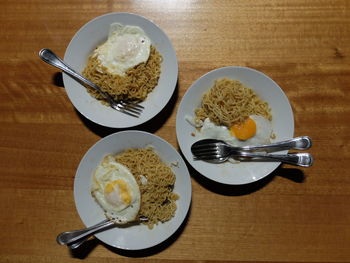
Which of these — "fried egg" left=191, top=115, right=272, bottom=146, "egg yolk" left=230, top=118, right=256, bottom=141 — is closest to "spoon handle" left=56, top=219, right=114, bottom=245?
"fried egg" left=191, top=115, right=272, bottom=146

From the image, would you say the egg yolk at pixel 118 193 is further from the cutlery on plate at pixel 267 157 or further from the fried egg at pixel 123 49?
the fried egg at pixel 123 49

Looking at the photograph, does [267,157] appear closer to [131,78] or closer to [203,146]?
[203,146]

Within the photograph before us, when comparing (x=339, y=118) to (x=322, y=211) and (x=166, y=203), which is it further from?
(x=166, y=203)

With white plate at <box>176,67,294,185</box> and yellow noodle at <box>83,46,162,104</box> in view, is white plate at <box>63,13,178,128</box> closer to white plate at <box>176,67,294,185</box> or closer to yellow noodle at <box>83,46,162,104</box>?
yellow noodle at <box>83,46,162,104</box>

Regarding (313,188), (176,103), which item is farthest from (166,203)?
(313,188)

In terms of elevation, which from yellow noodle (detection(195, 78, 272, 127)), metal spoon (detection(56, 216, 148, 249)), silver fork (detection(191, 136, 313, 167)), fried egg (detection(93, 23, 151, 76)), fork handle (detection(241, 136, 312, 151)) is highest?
fried egg (detection(93, 23, 151, 76))

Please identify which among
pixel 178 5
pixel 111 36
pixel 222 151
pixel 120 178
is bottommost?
pixel 120 178
